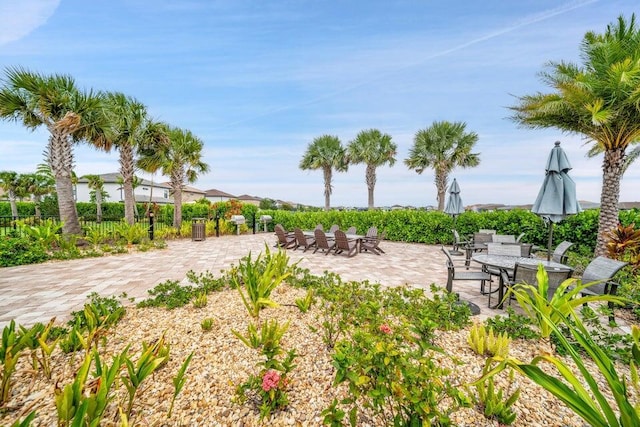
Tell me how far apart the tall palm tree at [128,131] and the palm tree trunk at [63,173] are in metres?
2.16

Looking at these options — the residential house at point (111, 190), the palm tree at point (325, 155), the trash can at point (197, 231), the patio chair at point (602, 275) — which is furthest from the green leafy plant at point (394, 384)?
the residential house at point (111, 190)

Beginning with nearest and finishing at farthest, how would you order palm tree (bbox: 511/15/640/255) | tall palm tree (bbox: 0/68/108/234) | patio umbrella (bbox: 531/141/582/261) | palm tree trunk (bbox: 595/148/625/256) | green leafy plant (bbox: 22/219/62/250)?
1. patio umbrella (bbox: 531/141/582/261)
2. palm tree (bbox: 511/15/640/255)
3. palm tree trunk (bbox: 595/148/625/256)
4. green leafy plant (bbox: 22/219/62/250)
5. tall palm tree (bbox: 0/68/108/234)

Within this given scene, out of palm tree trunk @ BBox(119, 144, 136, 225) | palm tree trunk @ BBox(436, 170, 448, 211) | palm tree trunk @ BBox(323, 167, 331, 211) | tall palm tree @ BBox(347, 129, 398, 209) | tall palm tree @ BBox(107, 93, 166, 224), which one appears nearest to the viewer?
tall palm tree @ BBox(107, 93, 166, 224)

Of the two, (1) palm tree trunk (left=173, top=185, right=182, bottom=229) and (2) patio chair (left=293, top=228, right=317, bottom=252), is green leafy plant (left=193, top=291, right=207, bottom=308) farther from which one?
(1) palm tree trunk (left=173, top=185, right=182, bottom=229)

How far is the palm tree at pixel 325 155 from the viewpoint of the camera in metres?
22.7

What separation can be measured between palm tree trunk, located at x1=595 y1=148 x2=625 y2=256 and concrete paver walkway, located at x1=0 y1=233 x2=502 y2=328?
4.21m

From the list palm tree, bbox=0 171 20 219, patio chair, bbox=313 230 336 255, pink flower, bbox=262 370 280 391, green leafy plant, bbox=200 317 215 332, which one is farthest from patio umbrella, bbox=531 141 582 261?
palm tree, bbox=0 171 20 219

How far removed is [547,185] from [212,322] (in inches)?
243

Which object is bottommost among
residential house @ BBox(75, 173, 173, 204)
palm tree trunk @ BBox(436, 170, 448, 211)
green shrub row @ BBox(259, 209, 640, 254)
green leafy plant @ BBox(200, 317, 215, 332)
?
green leafy plant @ BBox(200, 317, 215, 332)

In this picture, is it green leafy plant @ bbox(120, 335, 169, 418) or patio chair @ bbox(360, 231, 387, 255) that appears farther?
patio chair @ bbox(360, 231, 387, 255)

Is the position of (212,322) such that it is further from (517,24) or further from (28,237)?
(517,24)

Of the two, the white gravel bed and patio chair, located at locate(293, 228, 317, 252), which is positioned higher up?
patio chair, located at locate(293, 228, 317, 252)

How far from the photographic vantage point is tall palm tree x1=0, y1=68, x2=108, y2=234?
26.5 ft

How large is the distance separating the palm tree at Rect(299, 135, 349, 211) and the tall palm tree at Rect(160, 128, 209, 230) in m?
10.5
